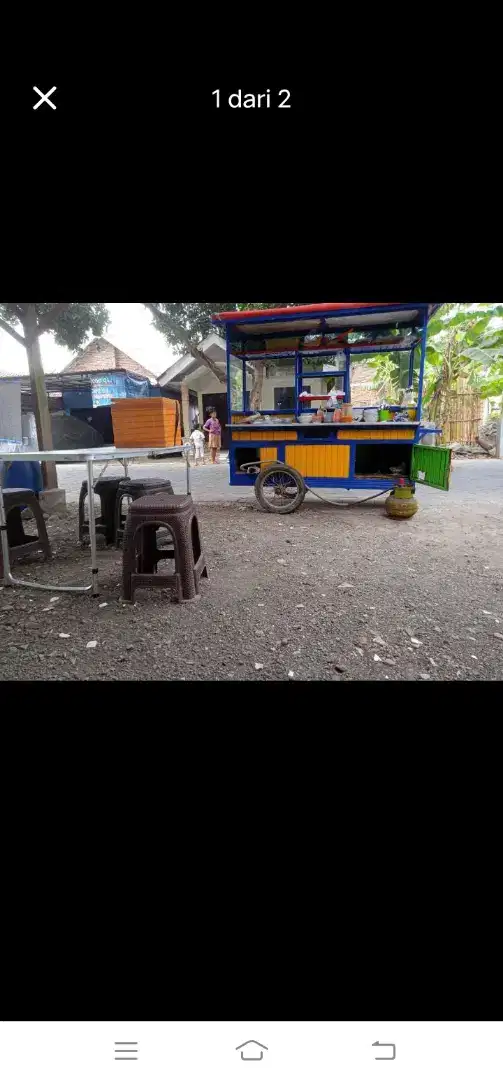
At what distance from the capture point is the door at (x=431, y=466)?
5.10 meters

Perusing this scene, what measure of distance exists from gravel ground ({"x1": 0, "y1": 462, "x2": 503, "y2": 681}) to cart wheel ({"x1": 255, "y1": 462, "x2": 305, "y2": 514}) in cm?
114

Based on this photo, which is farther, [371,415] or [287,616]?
[371,415]

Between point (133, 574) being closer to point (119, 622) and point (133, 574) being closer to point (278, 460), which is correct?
point (119, 622)

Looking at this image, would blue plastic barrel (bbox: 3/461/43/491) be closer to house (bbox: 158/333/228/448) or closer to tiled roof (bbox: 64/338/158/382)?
house (bbox: 158/333/228/448)

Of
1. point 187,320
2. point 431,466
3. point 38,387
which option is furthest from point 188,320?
point 431,466

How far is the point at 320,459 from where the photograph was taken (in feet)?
20.5

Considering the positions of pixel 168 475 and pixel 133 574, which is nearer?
pixel 133 574

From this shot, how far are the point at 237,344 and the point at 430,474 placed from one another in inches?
139

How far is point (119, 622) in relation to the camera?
9.86ft

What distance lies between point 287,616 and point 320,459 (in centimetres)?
361

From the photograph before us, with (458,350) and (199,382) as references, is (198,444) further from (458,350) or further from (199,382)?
(458,350)

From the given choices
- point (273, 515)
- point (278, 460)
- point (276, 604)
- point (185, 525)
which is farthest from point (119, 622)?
point (278, 460)
